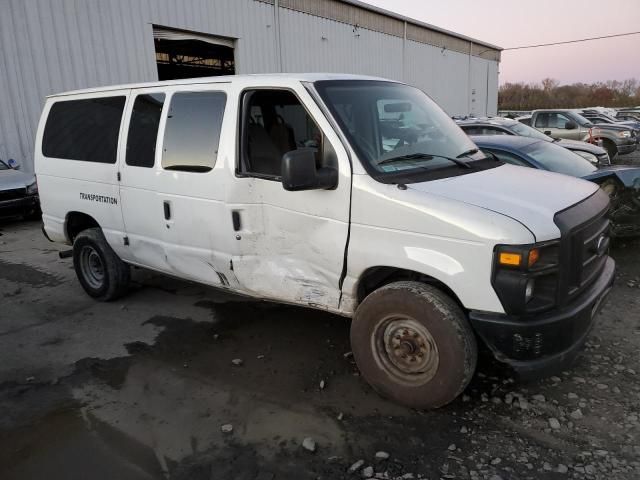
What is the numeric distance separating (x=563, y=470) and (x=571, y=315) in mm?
837

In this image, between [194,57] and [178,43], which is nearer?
[178,43]

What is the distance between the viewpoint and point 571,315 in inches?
113

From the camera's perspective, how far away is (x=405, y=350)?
125 inches

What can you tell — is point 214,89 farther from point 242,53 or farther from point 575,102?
point 575,102

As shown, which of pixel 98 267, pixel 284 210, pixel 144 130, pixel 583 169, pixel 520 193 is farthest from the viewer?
pixel 583 169

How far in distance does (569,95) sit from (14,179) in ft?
244

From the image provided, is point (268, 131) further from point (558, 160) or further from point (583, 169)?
point (583, 169)

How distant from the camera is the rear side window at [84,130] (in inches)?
187

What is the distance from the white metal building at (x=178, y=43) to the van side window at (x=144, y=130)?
8.00 m

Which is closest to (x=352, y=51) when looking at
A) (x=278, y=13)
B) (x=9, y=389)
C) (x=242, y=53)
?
(x=278, y=13)

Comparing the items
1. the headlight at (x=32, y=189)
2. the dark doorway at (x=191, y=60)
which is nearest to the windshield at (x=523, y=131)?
the headlight at (x=32, y=189)

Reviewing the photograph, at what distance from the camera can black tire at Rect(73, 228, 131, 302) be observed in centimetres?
518

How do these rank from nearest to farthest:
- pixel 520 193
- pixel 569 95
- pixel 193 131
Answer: pixel 520 193, pixel 193 131, pixel 569 95

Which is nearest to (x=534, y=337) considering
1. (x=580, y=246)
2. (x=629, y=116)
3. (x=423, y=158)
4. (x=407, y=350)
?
(x=580, y=246)
